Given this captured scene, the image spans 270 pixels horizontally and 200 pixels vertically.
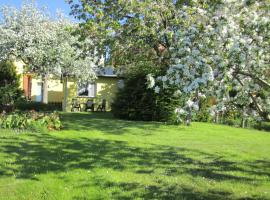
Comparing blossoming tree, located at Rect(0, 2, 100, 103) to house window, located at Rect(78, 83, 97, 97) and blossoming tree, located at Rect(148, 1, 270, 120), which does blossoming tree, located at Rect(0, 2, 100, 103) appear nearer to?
house window, located at Rect(78, 83, 97, 97)

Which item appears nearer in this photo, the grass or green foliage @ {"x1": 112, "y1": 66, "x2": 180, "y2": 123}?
the grass

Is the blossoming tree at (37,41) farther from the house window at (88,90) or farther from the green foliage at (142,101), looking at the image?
the house window at (88,90)

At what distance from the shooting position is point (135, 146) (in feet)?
40.7

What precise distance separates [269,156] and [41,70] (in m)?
15.0

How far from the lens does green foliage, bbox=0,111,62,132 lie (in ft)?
47.8

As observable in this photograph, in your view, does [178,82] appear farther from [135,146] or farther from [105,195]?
[135,146]

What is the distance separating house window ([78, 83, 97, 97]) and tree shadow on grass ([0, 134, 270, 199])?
19.7m

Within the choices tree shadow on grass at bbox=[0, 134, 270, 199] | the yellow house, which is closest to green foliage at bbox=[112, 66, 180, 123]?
tree shadow on grass at bbox=[0, 134, 270, 199]

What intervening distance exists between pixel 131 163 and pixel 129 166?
308 mm

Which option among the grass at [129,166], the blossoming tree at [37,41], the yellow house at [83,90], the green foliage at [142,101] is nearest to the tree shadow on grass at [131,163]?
the grass at [129,166]

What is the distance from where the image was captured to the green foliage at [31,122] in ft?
47.8

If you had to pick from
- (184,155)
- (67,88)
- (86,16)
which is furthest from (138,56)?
(67,88)

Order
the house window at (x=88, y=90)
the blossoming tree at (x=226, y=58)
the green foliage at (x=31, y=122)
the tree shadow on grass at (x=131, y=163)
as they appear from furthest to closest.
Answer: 1. the house window at (x=88, y=90)
2. the green foliage at (x=31, y=122)
3. the tree shadow on grass at (x=131, y=163)
4. the blossoming tree at (x=226, y=58)

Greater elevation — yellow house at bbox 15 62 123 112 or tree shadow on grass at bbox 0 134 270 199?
yellow house at bbox 15 62 123 112
